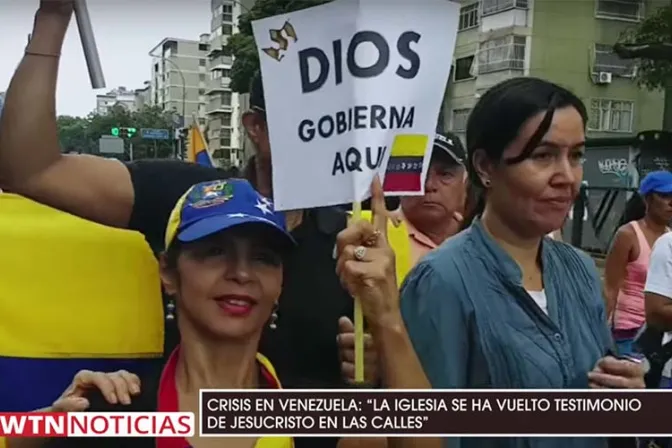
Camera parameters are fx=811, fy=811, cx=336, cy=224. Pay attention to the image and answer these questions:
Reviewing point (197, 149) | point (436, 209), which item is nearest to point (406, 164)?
point (197, 149)

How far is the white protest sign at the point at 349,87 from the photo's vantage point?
1.31m

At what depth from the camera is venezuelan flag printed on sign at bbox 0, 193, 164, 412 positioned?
1417 mm

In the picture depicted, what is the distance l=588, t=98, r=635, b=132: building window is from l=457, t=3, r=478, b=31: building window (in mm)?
265

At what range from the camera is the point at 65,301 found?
142cm

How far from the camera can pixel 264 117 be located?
1.43 m

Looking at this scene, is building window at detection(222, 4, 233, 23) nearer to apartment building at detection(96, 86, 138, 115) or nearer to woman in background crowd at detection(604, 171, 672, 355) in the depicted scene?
apartment building at detection(96, 86, 138, 115)

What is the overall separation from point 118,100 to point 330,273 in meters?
0.50

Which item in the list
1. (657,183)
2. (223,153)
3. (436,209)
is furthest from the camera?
(436,209)

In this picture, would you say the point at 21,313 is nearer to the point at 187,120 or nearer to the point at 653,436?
the point at 187,120

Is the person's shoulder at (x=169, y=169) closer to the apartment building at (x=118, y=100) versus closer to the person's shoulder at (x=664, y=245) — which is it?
the apartment building at (x=118, y=100)

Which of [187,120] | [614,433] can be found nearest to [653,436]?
[614,433]

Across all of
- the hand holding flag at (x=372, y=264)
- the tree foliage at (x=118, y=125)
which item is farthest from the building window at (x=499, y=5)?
the tree foliage at (x=118, y=125)

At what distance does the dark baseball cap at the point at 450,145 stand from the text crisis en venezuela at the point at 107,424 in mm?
665

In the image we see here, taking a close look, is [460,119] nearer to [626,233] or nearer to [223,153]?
[223,153]
